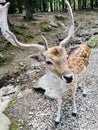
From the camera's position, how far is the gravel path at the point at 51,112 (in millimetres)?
5938

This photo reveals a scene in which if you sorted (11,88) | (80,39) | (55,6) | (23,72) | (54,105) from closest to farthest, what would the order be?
(54,105)
(11,88)
(23,72)
(80,39)
(55,6)

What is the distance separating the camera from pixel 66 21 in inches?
607

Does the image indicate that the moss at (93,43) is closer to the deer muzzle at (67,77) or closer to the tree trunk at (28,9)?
the tree trunk at (28,9)

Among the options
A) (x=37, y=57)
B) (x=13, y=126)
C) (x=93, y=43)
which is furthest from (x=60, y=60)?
(x=93, y=43)

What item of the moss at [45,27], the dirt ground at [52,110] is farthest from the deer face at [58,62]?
the moss at [45,27]

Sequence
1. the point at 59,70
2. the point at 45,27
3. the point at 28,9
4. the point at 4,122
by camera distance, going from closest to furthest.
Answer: the point at 59,70
the point at 4,122
the point at 45,27
the point at 28,9

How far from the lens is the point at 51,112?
6.34m

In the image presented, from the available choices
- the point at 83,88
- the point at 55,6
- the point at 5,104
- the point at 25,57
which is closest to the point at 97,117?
the point at 83,88

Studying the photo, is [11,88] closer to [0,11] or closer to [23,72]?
[23,72]

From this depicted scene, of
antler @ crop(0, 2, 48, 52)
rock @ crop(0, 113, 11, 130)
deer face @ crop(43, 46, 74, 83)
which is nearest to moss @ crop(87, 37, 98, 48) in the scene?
rock @ crop(0, 113, 11, 130)

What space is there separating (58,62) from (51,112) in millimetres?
1612

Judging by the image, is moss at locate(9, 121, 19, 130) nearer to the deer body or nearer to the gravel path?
the gravel path

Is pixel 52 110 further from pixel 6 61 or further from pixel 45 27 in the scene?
pixel 45 27

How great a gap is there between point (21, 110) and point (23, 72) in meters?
2.99
